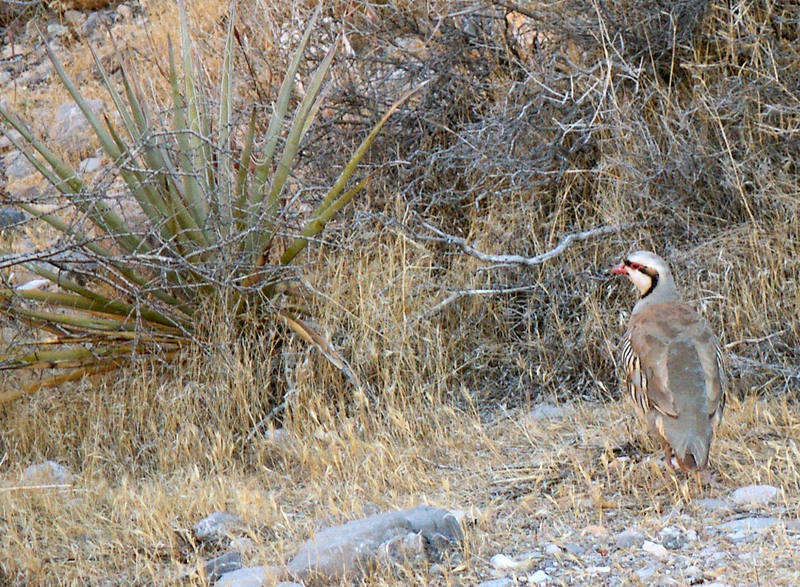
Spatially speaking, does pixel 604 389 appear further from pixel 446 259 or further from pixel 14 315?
pixel 14 315

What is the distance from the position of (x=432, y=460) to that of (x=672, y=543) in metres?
1.50

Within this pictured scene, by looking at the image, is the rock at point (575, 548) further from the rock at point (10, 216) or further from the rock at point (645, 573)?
the rock at point (10, 216)

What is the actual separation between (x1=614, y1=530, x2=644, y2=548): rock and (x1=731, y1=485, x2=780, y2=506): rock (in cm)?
51

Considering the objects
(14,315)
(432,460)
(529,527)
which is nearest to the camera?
(529,527)

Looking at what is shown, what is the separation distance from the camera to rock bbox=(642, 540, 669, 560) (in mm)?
3730

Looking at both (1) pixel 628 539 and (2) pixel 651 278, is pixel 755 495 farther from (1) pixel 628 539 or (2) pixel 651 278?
(2) pixel 651 278

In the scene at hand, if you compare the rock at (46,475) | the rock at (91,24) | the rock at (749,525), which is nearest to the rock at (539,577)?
the rock at (749,525)

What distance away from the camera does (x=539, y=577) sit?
12.0ft

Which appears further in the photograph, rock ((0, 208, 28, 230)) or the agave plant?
rock ((0, 208, 28, 230))

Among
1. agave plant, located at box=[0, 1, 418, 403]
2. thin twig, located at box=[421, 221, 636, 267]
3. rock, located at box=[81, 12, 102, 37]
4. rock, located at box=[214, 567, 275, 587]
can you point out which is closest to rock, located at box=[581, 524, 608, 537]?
rock, located at box=[214, 567, 275, 587]

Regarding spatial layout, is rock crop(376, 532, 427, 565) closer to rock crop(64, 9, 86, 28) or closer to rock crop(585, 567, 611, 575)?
rock crop(585, 567, 611, 575)

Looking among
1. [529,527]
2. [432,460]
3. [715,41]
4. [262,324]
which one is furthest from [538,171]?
[529,527]

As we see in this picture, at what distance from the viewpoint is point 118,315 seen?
6254mm

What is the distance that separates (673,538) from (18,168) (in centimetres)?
851
